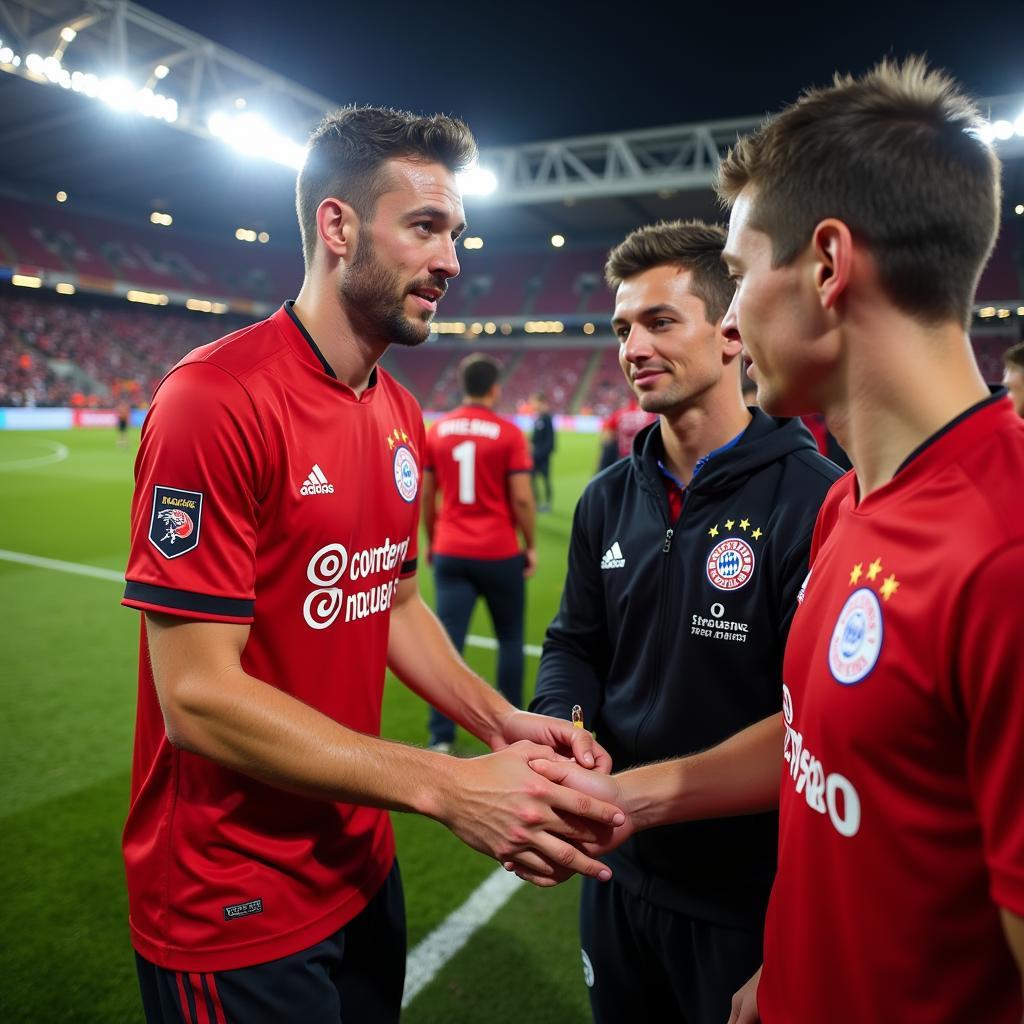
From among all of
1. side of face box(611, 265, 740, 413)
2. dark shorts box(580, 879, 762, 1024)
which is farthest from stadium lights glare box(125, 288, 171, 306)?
dark shorts box(580, 879, 762, 1024)

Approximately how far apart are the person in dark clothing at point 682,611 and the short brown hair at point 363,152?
67 cm

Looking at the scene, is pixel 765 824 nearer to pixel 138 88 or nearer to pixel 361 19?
pixel 361 19

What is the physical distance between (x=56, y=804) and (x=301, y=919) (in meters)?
3.23

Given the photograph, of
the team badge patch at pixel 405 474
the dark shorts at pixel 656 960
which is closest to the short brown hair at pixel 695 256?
the team badge patch at pixel 405 474

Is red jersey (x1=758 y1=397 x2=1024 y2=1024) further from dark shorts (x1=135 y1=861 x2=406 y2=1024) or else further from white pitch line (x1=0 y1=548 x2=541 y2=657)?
→ white pitch line (x1=0 y1=548 x2=541 y2=657)

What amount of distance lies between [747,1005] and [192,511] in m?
1.50

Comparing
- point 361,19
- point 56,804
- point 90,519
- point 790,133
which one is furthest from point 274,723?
point 361,19

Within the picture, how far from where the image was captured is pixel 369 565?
213 centimetres

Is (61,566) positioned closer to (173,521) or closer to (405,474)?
(405,474)

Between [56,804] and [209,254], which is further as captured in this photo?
[209,254]

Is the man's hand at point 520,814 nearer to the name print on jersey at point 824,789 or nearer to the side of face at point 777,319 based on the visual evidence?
the name print on jersey at point 824,789

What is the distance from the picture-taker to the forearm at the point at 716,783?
1.80 meters

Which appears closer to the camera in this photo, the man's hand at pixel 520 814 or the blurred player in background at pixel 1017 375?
the man's hand at pixel 520 814

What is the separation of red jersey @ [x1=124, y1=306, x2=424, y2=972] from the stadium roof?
22.0 metres
